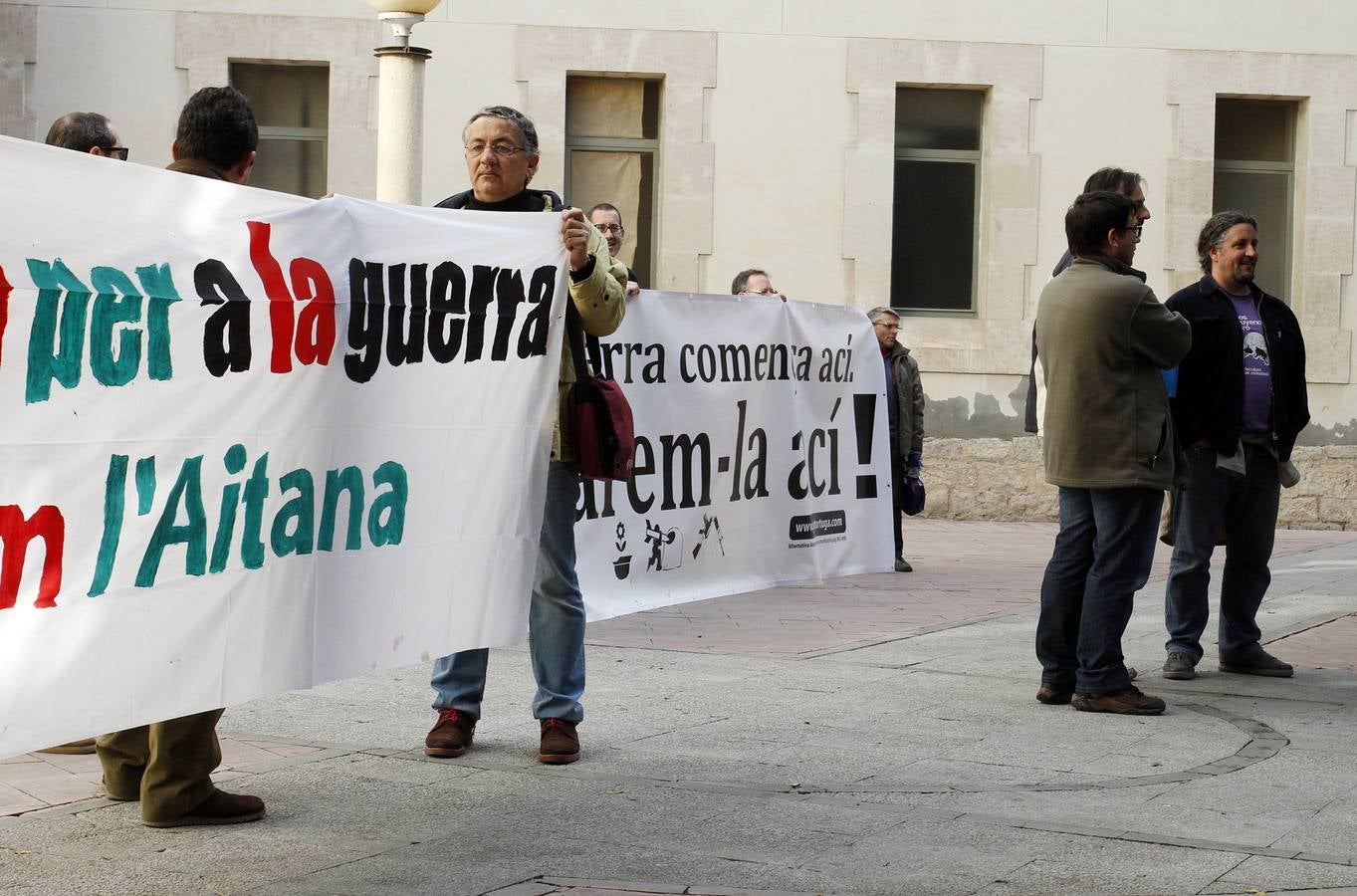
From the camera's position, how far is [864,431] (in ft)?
30.2

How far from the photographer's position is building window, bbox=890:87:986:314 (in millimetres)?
17359

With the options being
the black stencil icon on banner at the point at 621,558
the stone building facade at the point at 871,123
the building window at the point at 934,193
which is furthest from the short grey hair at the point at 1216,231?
the building window at the point at 934,193

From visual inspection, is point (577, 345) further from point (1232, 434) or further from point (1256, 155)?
point (1256, 155)

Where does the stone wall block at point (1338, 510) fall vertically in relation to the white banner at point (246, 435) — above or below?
below

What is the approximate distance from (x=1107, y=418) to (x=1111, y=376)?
15 cm

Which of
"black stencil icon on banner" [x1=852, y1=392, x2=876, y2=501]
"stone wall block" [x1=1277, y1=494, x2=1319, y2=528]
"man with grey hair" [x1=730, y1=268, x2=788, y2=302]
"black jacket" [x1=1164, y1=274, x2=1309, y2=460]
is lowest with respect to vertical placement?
"stone wall block" [x1=1277, y1=494, x2=1319, y2=528]

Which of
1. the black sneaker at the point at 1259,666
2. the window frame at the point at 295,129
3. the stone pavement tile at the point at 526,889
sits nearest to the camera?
the stone pavement tile at the point at 526,889

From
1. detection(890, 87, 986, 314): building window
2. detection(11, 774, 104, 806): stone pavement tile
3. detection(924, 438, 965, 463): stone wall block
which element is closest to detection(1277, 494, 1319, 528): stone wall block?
detection(924, 438, 965, 463): stone wall block

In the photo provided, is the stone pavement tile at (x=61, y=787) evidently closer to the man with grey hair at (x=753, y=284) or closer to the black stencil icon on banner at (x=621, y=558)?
the black stencil icon on banner at (x=621, y=558)

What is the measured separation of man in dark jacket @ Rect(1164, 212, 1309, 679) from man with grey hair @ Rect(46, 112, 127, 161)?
417 cm

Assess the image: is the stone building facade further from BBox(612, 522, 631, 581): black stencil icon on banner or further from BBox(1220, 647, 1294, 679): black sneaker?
BBox(612, 522, 631, 581): black stencil icon on banner

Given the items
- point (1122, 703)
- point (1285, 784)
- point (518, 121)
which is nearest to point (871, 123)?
point (1122, 703)

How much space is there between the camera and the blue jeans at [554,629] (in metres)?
5.75

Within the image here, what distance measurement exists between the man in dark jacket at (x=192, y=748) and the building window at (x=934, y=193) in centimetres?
1276
